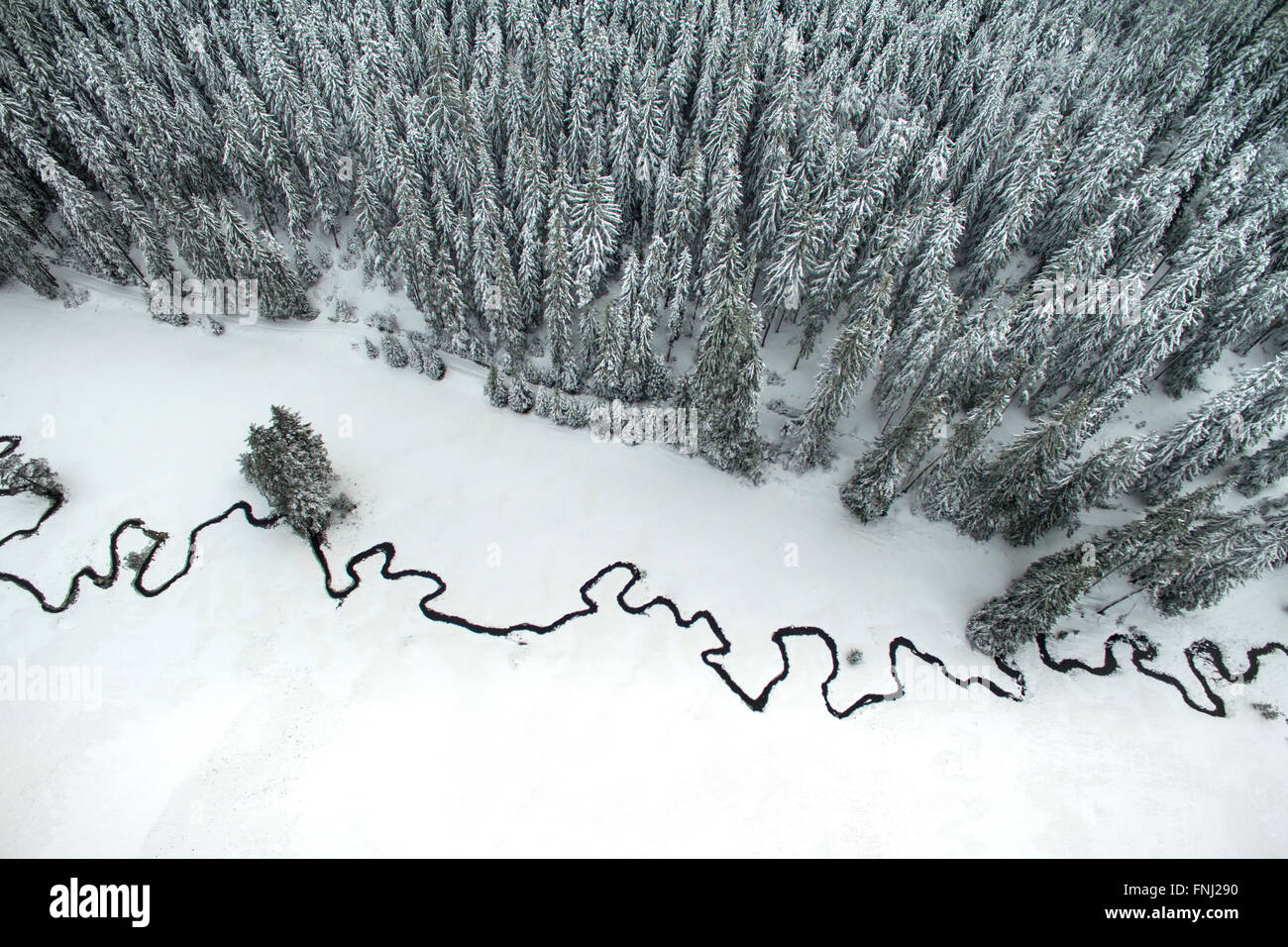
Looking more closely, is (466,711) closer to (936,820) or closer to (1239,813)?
(936,820)

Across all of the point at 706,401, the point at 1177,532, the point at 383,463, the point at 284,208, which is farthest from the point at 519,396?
the point at 1177,532

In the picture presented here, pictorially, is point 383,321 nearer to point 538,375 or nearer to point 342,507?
point 538,375

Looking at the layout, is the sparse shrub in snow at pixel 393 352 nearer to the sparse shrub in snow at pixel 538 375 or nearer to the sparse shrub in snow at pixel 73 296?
the sparse shrub in snow at pixel 538 375

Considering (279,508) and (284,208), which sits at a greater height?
(284,208)

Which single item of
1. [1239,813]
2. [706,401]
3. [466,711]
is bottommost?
[466,711]

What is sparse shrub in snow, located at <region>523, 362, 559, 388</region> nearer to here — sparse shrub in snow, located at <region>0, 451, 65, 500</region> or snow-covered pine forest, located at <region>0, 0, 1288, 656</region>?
snow-covered pine forest, located at <region>0, 0, 1288, 656</region>

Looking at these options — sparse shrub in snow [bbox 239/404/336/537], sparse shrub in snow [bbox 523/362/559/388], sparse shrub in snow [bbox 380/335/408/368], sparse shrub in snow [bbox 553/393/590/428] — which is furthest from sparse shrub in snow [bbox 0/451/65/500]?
sparse shrub in snow [bbox 553/393/590/428]

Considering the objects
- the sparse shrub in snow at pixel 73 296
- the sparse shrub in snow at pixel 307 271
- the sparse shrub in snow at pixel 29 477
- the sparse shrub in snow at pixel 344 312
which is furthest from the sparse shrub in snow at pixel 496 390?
the sparse shrub in snow at pixel 73 296
